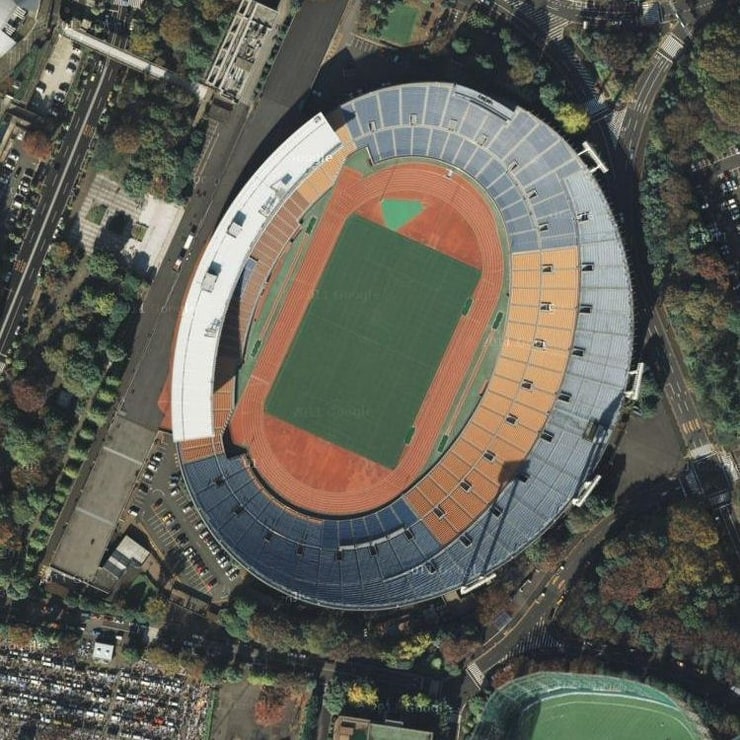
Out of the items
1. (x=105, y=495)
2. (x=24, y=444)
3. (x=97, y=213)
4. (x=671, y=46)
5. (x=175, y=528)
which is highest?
(x=671, y=46)

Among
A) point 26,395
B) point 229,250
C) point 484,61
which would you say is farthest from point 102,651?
point 484,61

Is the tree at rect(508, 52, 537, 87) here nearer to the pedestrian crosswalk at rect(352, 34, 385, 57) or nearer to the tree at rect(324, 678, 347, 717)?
the pedestrian crosswalk at rect(352, 34, 385, 57)

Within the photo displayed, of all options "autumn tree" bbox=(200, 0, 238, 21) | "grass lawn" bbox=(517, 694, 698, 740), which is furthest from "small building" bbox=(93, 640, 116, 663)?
"autumn tree" bbox=(200, 0, 238, 21)

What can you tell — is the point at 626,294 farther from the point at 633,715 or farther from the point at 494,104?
the point at 633,715

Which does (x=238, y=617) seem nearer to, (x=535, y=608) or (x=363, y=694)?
(x=363, y=694)

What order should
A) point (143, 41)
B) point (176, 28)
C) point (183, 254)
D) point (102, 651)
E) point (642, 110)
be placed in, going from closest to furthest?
point (176, 28) < point (143, 41) < point (642, 110) < point (102, 651) < point (183, 254)

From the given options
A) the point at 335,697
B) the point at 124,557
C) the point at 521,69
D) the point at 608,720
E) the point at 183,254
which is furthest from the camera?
the point at 183,254

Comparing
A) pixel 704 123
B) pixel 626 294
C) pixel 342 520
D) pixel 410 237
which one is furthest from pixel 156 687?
pixel 704 123
